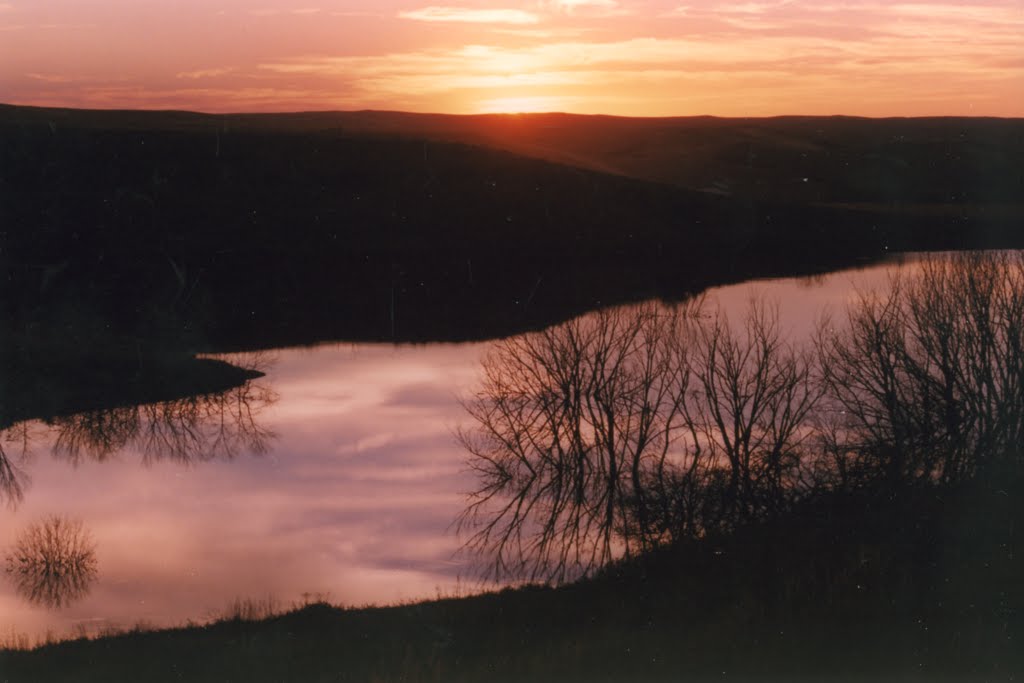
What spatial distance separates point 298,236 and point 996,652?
90141mm

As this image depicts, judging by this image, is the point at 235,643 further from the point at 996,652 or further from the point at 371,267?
the point at 371,267

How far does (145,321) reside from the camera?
7975cm

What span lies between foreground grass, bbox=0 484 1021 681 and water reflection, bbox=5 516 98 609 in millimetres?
6173

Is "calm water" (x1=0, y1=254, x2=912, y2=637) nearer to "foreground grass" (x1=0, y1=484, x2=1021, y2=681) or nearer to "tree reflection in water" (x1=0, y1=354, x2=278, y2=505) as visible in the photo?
"tree reflection in water" (x1=0, y1=354, x2=278, y2=505)

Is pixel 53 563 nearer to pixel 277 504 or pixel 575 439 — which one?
pixel 277 504

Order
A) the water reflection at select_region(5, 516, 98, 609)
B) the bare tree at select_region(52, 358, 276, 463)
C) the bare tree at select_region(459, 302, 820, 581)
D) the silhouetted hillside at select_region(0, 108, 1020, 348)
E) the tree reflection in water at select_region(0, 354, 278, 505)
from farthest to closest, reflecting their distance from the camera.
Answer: the silhouetted hillside at select_region(0, 108, 1020, 348) < the bare tree at select_region(52, 358, 276, 463) < the tree reflection in water at select_region(0, 354, 278, 505) < the bare tree at select_region(459, 302, 820, 581) < the water reflection at select_region(5, 516, 98, 609)

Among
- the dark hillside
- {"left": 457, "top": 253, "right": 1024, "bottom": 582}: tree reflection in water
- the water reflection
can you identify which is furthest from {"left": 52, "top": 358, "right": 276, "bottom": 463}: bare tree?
the dark hillside

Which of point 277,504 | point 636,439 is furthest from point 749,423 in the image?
point 277,504

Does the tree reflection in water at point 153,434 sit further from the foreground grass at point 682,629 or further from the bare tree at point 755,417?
the foreground grass at point 682,629

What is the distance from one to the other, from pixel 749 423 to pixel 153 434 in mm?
28338

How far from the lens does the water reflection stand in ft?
99.9

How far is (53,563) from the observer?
32.4 meters

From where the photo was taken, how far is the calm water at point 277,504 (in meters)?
30.7

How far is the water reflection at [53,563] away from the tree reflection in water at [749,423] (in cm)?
1279
